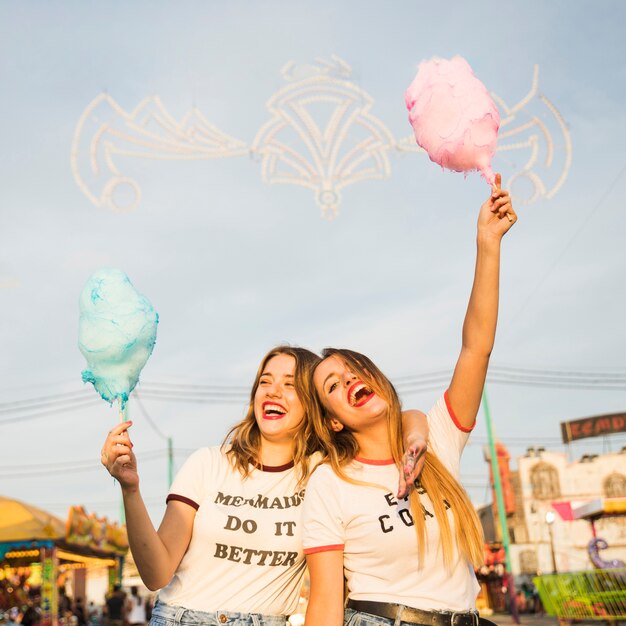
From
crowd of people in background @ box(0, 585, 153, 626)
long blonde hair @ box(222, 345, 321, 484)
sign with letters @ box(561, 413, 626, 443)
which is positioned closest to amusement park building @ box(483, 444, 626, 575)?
sign with letters @ box(561, 413, 626, 443)

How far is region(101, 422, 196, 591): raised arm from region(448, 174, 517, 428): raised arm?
1101 mm

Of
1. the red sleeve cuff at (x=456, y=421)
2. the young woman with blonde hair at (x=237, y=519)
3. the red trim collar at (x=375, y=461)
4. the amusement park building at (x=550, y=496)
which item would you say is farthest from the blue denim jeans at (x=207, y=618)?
the amusement park building at (x=550, y=496)

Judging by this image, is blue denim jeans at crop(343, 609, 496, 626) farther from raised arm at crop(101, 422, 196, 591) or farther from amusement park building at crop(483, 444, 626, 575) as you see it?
amusement park building at crop(483, 444, 626, 575)

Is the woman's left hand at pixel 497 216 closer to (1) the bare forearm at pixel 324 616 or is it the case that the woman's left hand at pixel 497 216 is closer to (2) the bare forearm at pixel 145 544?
(1) the bare forearm at pixel 324 616

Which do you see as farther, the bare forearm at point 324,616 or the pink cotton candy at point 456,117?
the pink cotton candy at point 456,117

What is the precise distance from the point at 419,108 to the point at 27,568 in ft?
61.8

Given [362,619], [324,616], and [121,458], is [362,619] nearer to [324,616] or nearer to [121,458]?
[324,616]

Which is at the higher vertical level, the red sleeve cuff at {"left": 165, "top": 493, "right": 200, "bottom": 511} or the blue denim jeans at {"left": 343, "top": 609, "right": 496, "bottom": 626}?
the red sleeve cuff at {"left": 165, "top": 493, "right": 200, "bottom": 511}

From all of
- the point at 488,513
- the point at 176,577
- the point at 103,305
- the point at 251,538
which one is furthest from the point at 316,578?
the point at 488,513

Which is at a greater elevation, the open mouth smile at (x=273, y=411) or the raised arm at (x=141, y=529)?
the open mouth smile at (x=273, y=411)

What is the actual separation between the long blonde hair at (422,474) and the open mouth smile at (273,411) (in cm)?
18

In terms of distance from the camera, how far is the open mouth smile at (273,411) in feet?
10.2

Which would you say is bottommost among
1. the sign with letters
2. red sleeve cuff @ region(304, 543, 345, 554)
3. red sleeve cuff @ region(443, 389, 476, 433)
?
red sleeve cuff @ region(304, 543, 345, 554)

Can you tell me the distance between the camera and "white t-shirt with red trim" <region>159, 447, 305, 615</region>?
2.77 meters
